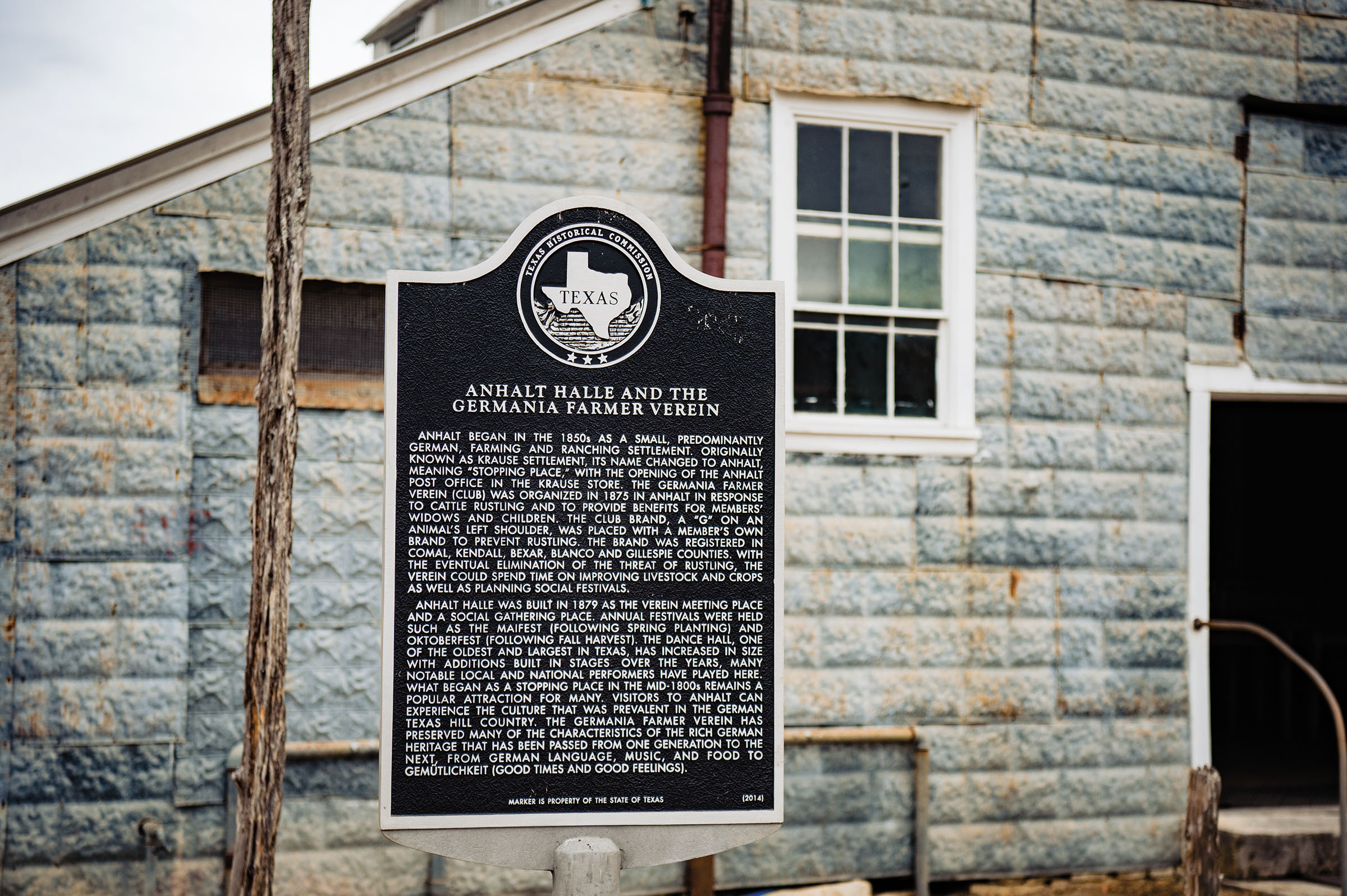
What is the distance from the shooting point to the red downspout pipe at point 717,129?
731 cm

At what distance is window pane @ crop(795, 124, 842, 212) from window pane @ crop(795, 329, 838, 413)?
0.84 metres

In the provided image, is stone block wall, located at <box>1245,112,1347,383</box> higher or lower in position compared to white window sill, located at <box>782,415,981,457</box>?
higher

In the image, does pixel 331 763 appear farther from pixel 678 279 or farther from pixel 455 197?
pixel 678 279

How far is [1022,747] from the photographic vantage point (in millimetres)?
7766

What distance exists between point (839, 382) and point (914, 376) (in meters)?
0.53

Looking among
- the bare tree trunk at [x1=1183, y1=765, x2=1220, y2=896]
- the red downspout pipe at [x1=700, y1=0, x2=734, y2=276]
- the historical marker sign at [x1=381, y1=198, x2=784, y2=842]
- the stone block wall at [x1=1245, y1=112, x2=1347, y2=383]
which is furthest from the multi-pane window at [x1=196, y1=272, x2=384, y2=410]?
the stone block wall at [x1=1245, y1=112, x2=1347, y2=383]

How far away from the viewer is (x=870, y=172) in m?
7.81

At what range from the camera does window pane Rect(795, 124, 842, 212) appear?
7.71 meters

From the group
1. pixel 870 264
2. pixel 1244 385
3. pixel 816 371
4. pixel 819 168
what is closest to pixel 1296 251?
pixel 1244 385

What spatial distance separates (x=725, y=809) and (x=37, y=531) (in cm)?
423

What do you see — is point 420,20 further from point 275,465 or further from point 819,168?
point 275,465

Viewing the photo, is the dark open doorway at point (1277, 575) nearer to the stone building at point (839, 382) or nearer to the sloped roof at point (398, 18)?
the stone building at point (839, 382)

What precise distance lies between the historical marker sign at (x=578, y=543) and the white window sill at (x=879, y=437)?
2.86 metres

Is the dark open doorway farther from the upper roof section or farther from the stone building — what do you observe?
the upper roof section
